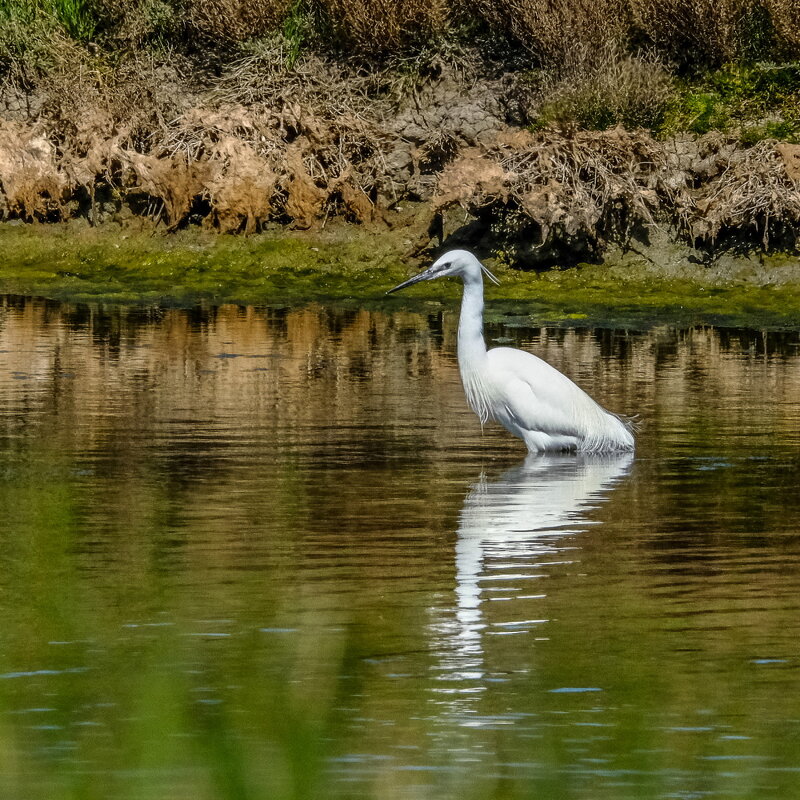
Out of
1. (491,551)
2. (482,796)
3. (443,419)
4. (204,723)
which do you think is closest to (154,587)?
(491,551)

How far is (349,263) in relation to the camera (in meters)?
23.5

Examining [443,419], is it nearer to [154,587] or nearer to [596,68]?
[154,587]

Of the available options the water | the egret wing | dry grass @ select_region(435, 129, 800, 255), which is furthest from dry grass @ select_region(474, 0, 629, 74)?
the egret wing

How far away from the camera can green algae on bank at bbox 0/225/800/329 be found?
69.2ft

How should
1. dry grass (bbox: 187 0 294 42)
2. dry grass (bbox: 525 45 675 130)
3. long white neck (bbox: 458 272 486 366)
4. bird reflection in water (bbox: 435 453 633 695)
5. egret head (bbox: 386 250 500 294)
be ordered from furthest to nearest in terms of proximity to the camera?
dry grass (bbox: 187 0 294 42) → dry grass (bbox: 525 45 675 130) → egret head (bbox: 386 250 500 294) → long white neck (bbox: 458 272 486 366) → bird reflection in water (bbox: 435 453 633 695)

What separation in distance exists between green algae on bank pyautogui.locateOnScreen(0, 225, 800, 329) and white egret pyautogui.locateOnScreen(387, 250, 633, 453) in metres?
7.93

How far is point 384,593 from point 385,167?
17.1 meters

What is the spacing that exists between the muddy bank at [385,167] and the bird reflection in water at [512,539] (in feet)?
34.3

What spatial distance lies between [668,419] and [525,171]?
9.41m

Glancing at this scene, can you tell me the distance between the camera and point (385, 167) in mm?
24375

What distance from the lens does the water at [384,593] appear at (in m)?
5.12

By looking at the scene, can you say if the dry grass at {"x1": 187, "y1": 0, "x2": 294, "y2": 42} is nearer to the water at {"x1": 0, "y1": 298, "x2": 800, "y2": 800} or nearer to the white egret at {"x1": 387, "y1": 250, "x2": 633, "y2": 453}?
the water at {"x1": 0, "y1": 298, "x2": 800, "y2": 800}

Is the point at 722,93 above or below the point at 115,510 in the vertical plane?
above

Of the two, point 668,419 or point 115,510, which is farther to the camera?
point 668,419
